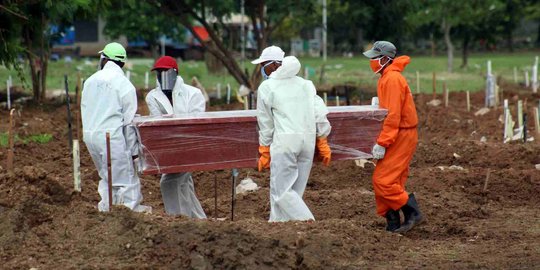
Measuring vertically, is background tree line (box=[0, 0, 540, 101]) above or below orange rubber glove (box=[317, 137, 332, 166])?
above

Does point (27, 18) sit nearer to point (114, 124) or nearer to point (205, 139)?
point (114, 124)

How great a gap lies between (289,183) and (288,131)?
493mm

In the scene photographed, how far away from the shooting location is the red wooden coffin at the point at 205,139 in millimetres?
10219

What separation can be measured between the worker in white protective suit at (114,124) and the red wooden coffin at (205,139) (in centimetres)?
20

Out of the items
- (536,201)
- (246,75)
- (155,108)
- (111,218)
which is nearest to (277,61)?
(155,108)

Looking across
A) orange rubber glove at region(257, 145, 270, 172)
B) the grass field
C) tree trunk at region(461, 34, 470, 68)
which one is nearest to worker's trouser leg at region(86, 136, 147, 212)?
orange rubber glove at region(257, 145, 270, 172)

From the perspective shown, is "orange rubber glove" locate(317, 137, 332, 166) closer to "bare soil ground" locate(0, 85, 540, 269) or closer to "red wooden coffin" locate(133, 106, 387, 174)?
"red wooden coffin" locate(133, 106, 387, 174)

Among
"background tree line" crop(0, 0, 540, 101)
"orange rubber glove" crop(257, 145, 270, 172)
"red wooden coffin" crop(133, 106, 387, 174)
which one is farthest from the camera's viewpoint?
"background tree line" crop(0, 0, 540, 101)

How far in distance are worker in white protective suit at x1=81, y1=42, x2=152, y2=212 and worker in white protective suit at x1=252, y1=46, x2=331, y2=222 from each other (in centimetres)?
125

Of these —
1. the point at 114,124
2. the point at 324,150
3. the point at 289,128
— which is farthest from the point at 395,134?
the point at 114,124

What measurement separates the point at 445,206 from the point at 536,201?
4.47 feet

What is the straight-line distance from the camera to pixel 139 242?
8.85 metres

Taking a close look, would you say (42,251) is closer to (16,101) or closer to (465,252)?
(465,252)

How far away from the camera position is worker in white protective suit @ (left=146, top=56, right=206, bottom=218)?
36.2 feet
